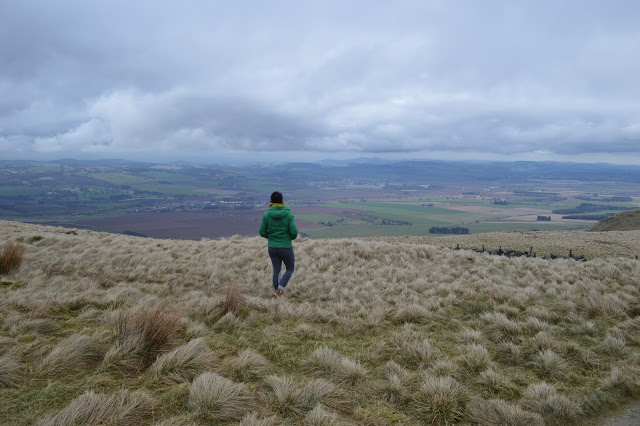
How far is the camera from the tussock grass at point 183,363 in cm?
386

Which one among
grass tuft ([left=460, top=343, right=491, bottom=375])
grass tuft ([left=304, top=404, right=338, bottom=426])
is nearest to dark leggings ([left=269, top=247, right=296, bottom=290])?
grass tuft ([left=460, top=343, right=491, bottom=375])

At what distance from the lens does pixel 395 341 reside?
18.0 ft

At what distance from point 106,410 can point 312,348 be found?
9.73 ft

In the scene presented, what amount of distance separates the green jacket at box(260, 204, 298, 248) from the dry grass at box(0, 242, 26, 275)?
6.86 metres

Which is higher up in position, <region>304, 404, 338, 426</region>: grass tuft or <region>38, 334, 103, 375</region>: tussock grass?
<region>38, 334, 103, 375</region>: tussock grass

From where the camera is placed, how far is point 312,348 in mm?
5234

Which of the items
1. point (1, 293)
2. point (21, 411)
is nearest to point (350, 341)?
point (21, 411)

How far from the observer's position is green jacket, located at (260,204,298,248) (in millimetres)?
7887

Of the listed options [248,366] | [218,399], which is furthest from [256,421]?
[248,366]

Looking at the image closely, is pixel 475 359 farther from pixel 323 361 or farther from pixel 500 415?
pixel 323 361

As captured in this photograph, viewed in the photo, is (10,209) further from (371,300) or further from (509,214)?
(509,214)

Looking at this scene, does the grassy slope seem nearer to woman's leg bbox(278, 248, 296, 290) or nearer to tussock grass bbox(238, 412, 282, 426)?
woman's leg bbox(278, 248, 296, 290)

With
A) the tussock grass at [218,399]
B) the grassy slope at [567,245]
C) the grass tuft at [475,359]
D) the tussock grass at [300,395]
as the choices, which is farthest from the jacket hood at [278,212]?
the grassy slope at [567,245]

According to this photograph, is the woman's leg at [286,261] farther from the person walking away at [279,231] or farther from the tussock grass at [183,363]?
the tussock grass at [183,363]
